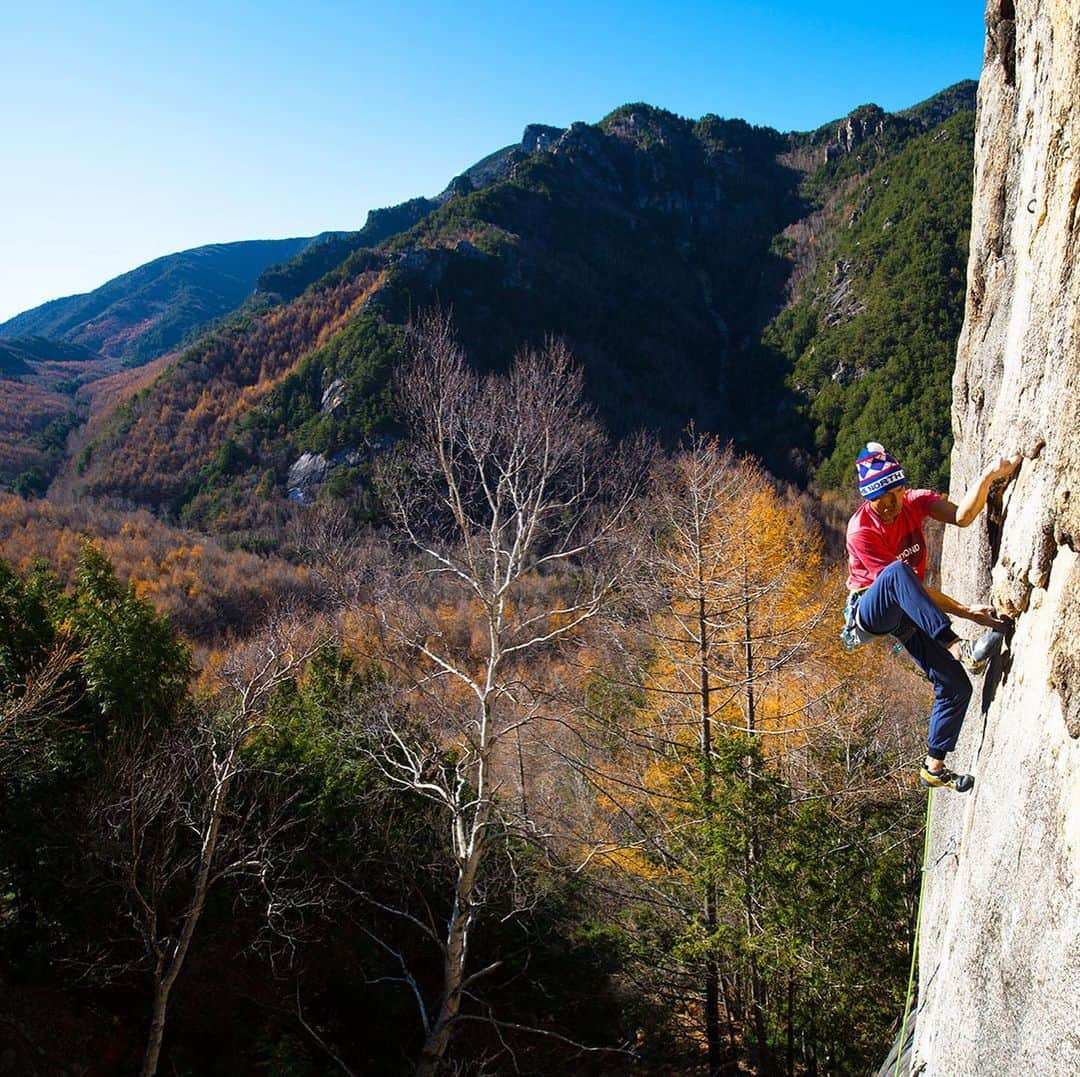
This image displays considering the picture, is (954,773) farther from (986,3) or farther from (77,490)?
(77,490)

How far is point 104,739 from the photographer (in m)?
11.3

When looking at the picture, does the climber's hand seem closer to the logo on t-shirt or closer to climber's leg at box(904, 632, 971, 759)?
climber's leg at box(904, 632, 971, 759)

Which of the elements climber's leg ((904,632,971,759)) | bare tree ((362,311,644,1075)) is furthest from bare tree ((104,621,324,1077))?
climber's leg ((904,632,971,759))

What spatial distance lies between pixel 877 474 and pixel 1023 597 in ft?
3.75

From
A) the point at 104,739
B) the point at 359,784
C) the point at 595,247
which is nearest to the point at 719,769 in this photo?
→ the point at 359,784

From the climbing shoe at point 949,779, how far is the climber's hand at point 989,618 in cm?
90

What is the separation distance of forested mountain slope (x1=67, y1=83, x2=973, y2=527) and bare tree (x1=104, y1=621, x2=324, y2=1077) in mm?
34779

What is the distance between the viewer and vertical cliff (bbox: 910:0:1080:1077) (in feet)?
8.50

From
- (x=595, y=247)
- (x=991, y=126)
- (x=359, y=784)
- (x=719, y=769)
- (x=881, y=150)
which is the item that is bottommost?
(x=359, y=784)

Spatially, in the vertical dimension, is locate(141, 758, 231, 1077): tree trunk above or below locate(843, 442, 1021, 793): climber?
below

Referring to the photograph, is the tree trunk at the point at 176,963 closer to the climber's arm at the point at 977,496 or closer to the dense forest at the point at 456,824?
the dense forest at the point at 456,824

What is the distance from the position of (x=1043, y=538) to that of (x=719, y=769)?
6.05 m

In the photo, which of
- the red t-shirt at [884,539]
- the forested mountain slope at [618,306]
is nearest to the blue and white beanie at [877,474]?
the red t-shirt at [884,539]

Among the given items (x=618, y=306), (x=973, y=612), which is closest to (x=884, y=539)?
(x=973, y=612)
